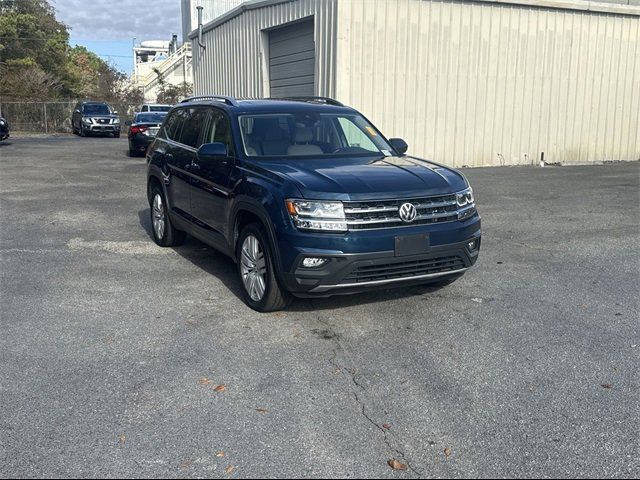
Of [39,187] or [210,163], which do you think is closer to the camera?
[210,163]

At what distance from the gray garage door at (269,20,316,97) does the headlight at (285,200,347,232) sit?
12.5 m

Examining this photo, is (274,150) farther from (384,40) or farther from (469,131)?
(469,131)

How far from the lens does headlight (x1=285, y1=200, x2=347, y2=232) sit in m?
5.43

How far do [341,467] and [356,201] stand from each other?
2.46m

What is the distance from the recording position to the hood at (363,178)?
218 inches

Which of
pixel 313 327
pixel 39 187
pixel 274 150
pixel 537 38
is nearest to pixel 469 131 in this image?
pixel 537 38

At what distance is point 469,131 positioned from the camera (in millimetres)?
18625

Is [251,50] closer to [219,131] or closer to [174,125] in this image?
[174,125]

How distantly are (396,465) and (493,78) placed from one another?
54.5 feet

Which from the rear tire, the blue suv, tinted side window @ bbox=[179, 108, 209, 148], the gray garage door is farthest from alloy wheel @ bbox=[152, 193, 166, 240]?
the gray garage door

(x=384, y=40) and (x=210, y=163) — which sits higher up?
(x=384, y=40)

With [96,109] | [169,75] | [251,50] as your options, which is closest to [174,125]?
[251,50]

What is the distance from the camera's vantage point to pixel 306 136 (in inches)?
273

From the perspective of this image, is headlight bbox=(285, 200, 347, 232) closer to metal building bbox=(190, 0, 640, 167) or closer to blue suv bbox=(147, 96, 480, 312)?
blue suv bbox=(147, 96, 480, 312)
